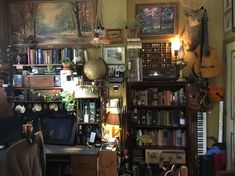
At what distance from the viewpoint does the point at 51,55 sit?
163 inches

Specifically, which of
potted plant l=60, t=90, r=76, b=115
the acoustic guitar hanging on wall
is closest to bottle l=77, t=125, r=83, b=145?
potted plant l=60, t=90, r=76, b=115

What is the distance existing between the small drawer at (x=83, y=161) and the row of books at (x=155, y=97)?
3.52 feet

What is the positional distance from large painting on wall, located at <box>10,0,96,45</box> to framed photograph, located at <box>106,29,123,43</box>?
24cm

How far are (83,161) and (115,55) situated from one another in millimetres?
1460

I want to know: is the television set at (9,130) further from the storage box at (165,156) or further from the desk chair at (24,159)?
the storage box at (165,156)

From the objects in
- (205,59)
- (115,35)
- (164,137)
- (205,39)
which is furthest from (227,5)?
(164,137)

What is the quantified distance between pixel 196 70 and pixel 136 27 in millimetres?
1015

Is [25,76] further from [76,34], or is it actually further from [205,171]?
[205,171]

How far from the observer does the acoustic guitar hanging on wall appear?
4254 millimetres

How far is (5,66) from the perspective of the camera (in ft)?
13.6

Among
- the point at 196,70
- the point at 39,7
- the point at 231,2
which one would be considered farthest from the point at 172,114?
the point at 39,7

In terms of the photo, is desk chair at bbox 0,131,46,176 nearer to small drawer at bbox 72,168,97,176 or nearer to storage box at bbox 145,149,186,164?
small drawer at bbox 72,168,97,176

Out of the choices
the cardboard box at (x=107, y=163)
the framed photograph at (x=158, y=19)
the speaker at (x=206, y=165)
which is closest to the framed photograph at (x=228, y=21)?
the framed photograph at (x=158, y=19)

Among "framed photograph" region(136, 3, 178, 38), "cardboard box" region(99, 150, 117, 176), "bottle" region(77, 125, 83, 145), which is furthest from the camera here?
"framed photograph" region(136, 3, 178, 38)
